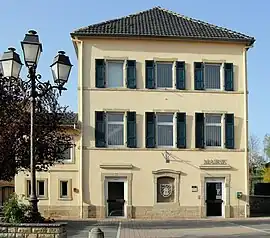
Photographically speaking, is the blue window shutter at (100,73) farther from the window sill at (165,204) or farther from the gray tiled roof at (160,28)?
the window sill at (165,204)

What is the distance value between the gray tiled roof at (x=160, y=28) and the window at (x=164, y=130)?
495cm

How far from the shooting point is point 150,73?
3481 cm

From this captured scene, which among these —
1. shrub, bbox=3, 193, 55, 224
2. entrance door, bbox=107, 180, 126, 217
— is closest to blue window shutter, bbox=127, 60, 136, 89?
entrance door, bbox=107, 180, 126, 217

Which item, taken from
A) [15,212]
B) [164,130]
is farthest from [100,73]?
[15,212]

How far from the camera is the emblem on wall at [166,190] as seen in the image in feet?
113

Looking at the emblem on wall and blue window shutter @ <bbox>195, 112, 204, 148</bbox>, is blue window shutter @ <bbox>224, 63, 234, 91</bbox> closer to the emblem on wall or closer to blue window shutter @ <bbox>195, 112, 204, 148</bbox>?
blue window shutter @ <bbox>195, 112, 204, 148</bbox>

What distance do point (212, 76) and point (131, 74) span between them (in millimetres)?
5004

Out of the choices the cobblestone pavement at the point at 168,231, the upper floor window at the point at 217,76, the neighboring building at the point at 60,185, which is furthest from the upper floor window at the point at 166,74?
the cobblestone pavement at the point at 168,231

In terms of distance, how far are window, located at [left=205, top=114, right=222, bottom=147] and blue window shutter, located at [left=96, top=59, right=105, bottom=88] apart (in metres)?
6.58

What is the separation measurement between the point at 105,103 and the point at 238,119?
26.7ft

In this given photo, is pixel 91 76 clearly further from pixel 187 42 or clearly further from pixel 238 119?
pixel 238 119

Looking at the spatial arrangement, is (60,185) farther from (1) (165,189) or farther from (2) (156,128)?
(2) (156,128)

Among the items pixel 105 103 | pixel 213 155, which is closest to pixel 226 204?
pixel 213 155

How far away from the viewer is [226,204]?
114ft
